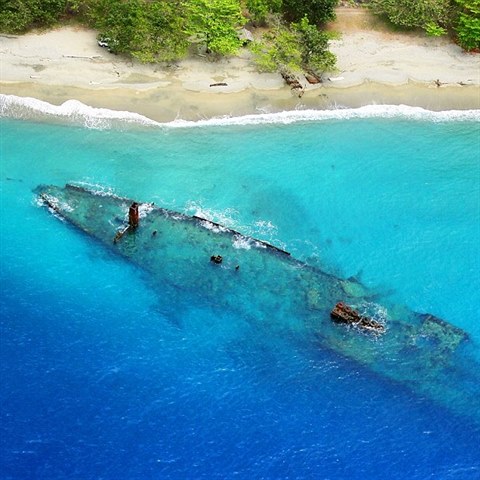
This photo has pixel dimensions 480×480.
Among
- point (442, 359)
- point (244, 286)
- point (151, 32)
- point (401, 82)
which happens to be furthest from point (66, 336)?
point (401, 82)

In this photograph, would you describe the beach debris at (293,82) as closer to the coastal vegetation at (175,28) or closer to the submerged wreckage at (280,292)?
the coastal vegetation at (175,28)

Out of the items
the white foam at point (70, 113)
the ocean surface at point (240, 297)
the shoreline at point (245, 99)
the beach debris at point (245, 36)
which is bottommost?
the ocean surface at point (240, 297)

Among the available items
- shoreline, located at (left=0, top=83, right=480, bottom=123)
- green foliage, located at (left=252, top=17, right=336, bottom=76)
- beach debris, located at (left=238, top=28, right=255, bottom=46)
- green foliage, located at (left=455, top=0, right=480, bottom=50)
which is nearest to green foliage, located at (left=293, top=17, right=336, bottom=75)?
green foliage, located at (left=252, top=17, right=336, bottom=76)

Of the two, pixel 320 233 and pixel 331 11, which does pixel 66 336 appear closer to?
pixel 320 233

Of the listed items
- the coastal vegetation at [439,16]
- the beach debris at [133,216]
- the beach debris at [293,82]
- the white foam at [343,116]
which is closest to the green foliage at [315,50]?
the beach debris at [293,82]

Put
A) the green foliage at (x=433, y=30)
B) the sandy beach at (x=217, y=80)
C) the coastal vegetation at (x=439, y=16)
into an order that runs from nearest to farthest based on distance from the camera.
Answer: the sandy beach at (x=217, y=80) → the coastal vegetation at (x=439, y=16) → the green foliage at (x=433, y=30)

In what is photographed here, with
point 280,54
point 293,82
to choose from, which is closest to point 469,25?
point 293,82
